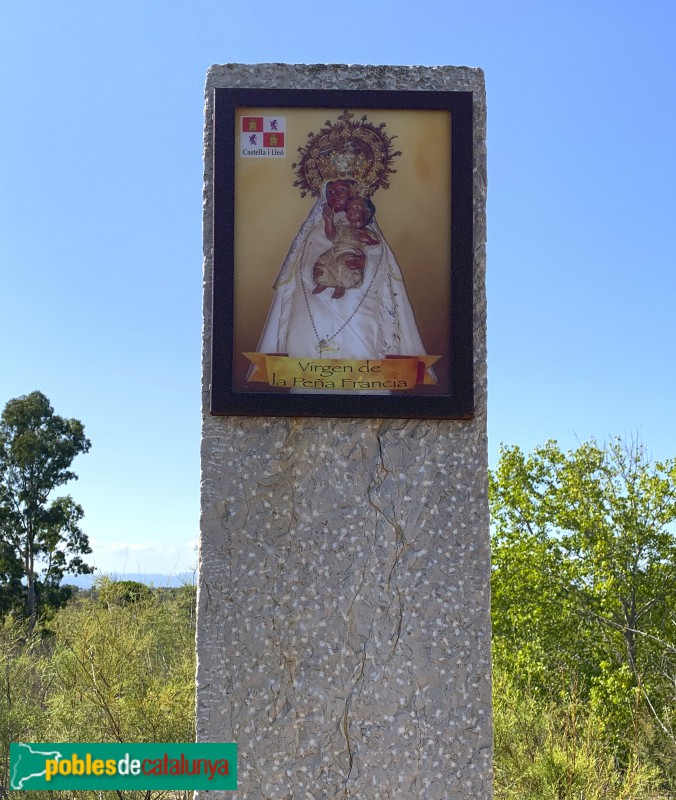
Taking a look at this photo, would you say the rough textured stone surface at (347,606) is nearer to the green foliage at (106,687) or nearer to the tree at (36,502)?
the green foliage at (106,687)

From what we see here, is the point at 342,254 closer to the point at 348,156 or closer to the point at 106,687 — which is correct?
the point at 348,156

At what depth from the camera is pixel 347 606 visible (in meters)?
2.71

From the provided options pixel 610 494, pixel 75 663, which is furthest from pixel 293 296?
pixel 610 494

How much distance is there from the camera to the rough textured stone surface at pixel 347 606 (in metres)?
2.66

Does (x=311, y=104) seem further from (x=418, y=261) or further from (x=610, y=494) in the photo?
(x=610, y=494)

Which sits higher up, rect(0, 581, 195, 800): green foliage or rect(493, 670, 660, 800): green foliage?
rect(0, 581, 195, 800): green foliage

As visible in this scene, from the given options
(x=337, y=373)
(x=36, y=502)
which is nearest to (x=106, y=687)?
(x=337, y=373)

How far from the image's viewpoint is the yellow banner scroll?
9.14ft

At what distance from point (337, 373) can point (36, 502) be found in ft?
54.6

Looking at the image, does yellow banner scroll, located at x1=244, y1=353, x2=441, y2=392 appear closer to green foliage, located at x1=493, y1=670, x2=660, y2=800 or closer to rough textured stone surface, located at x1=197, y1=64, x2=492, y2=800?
rough textured stone surface, located at x1=197, y1=64, x2=492, y2=800

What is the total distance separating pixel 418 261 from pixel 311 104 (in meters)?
0.69

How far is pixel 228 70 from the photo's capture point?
2955 mm

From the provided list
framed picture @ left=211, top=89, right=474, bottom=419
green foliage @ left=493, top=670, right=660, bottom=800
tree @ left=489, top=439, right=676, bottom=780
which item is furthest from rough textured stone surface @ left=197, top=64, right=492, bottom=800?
tree @ left=489, top=439, right=676, bottom=780

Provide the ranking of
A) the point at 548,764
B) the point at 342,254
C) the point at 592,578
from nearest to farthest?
the point at 342,254 < the point at 548,764 < the point at 592,578
